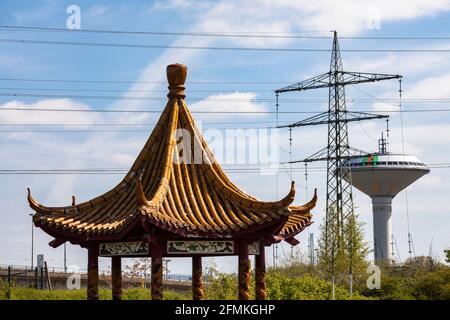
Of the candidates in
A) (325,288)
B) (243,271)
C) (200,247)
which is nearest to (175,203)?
(200,247)

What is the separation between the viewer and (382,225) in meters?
146

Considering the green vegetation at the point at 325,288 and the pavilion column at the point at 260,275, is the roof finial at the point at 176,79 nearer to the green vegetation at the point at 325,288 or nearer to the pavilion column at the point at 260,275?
the pavilion column at the point at 260,275

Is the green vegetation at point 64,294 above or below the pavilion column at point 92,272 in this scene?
below

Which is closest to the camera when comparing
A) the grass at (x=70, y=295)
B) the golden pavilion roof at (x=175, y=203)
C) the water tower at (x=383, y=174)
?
the golden pavilion roof at (x=175, y=203)

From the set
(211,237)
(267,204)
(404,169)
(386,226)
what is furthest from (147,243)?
(386,226)

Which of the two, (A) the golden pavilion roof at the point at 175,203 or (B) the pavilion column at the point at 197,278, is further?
(B) the pavilion column at the point at 197,278

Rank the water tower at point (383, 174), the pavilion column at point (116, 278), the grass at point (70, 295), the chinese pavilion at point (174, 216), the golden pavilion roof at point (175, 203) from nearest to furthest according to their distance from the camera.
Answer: the golden pavilion roof at point (175, 203), the chinese pavilion at point (174, 216), the pavilion column at point (116, 278), the grass at point (70, 295), the water tower at point (383, 174)

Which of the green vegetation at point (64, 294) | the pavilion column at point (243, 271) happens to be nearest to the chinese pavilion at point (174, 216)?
the pavilion column at point (243, 271)

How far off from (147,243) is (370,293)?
46.6 m

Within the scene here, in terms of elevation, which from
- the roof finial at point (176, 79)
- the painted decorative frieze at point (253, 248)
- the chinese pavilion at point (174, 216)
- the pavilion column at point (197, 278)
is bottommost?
the pavilion column at point (197, 278)

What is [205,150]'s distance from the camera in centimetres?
2245

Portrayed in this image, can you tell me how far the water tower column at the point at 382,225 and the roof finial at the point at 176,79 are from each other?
121 metres

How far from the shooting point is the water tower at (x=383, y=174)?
12794 centimetres
